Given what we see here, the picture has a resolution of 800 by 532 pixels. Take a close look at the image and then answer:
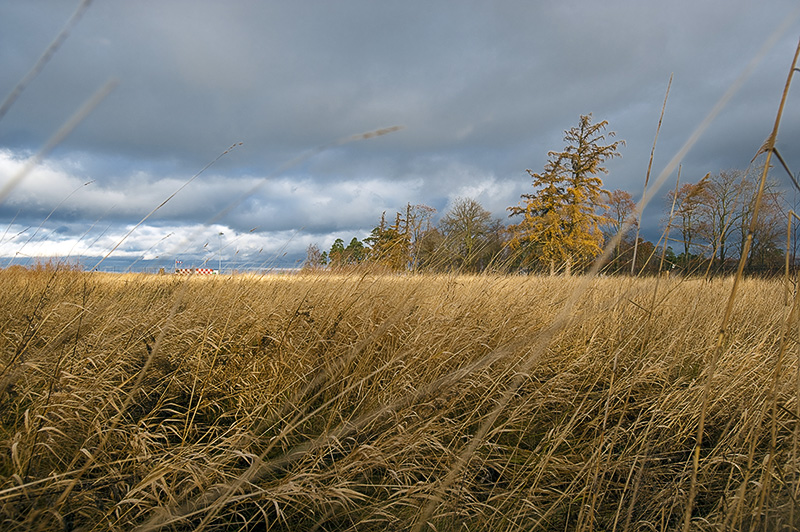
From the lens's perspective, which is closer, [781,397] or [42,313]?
[781,397]

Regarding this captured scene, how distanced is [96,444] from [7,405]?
380 millimetres

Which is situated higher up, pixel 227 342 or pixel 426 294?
pixel 426 294

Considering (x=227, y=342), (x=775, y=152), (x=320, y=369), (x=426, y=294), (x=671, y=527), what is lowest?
(x=671, y=527)

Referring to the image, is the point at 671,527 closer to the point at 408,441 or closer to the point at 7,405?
the point at 408,441

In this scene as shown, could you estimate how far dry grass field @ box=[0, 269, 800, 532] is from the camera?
4.13 feet

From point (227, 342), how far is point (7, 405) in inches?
34.8

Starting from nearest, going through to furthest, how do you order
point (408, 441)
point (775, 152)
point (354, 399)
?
1. point (775, 152)
2. point (408, 441)
3. point (354, 399)

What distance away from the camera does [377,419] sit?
71.2 inches

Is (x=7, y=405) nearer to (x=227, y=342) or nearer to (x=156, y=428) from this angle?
(x=156, y=428)

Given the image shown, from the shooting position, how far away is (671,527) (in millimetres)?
1404

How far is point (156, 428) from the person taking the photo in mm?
1699

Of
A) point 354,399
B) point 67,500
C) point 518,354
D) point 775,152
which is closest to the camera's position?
point 775,152

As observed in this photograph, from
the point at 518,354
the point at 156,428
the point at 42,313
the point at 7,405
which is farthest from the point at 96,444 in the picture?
the point at 518,354

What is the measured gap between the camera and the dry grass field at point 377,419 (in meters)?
1.26
